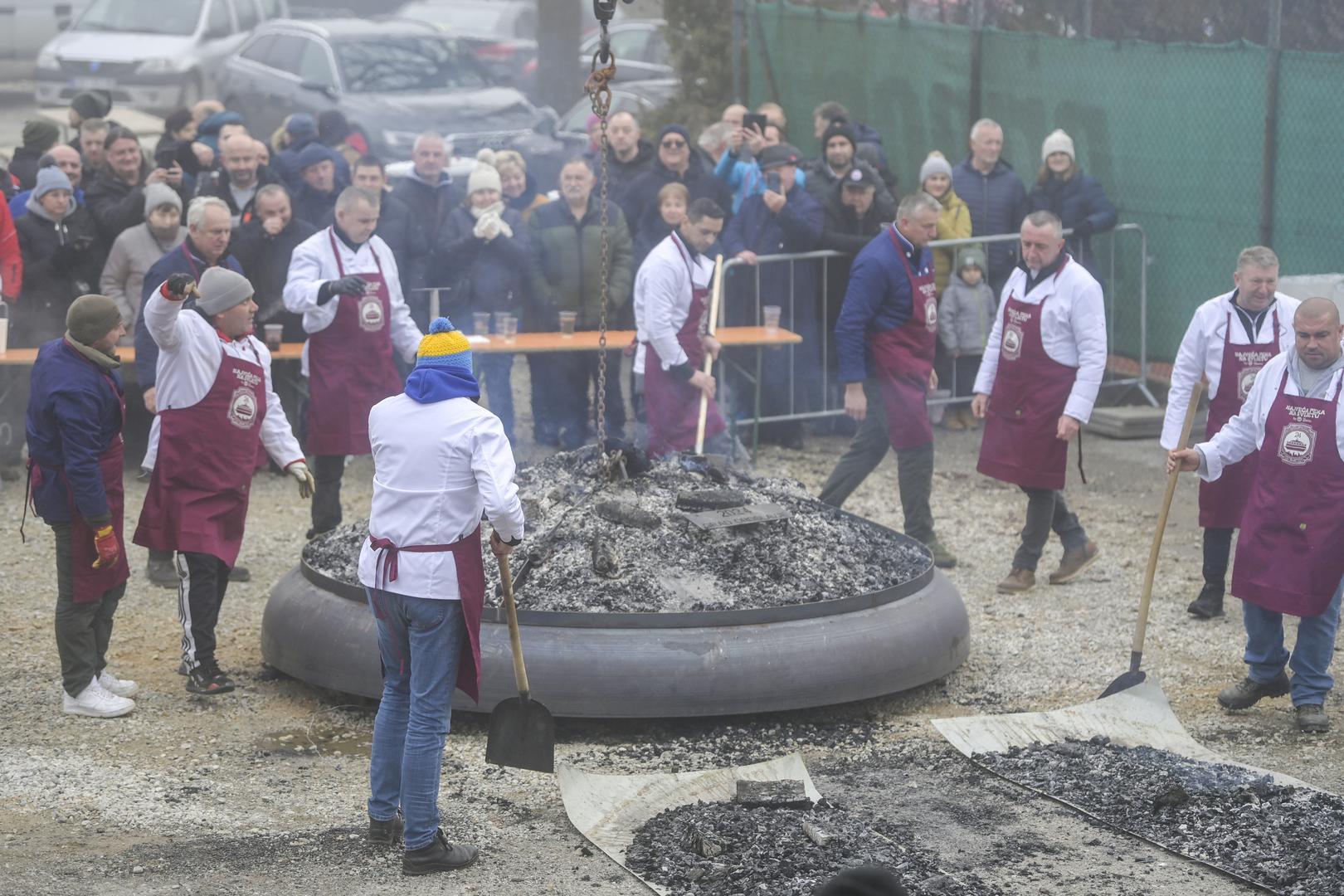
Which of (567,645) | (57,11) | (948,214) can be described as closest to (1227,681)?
(567,645)

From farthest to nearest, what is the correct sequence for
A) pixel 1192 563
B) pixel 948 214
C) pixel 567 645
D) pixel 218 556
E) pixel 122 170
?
pixel 948 214 < pixel 122 170 < pixel 1192 563 < pixel 218 556 < pixel 567 645

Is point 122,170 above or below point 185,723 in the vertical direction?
above

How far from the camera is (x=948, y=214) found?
515 inches

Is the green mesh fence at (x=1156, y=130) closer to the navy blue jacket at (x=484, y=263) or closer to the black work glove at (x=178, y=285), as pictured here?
the navy blue jacket at (x=484, y=263)

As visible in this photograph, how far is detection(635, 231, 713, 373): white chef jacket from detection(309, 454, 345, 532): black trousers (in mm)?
1918

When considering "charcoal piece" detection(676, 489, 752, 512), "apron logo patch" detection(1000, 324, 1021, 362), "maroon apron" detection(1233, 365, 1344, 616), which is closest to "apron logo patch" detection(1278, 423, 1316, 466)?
"maroon apron" detection(1233, 365, 1344, 616)

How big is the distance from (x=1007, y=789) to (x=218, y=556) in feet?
11.6

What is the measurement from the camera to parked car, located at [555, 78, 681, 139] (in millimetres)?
19438

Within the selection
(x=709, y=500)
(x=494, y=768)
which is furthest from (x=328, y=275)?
(x=494, y=768)

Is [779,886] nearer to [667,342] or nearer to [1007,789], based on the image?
[1007,789]

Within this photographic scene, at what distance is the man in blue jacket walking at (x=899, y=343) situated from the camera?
31.2ft

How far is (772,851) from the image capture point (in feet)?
19.0

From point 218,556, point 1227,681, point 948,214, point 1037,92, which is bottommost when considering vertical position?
point 1227,681

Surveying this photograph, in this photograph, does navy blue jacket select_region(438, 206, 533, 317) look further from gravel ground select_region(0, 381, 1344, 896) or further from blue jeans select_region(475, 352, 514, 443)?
gravel ground select_region(0, 381, 1344, 896)
